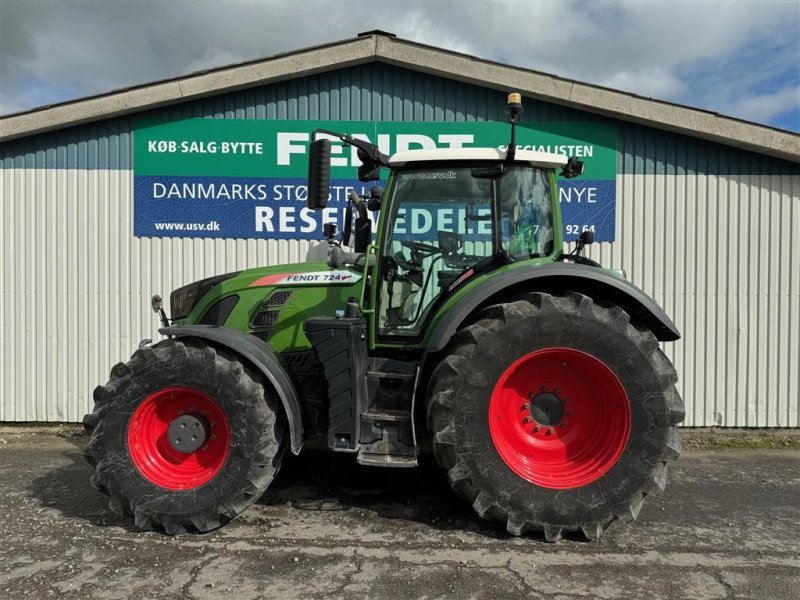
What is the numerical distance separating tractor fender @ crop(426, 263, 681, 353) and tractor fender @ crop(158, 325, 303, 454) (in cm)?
92

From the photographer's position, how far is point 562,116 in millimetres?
6059

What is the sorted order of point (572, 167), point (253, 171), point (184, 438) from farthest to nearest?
point (253, 171) < point (572, 167) < point (184, 438)

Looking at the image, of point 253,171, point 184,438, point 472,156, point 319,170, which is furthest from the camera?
point 253,171

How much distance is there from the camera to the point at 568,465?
11.2ft

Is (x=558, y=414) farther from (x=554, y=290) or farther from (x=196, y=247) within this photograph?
(x=196, y=247)

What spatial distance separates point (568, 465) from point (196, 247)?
4513 mm

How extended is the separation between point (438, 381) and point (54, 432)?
16.0 feet

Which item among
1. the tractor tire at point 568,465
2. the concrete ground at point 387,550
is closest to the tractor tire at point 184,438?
the concrete ground at point 387,550

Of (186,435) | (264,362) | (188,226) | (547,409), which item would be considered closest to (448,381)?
(547,409)

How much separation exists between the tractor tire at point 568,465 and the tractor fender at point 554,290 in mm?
110

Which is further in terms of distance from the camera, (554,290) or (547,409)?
(554,290)

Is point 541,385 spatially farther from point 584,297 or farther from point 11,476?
point 11,476

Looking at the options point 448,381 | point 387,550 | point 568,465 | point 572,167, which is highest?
point 572,167

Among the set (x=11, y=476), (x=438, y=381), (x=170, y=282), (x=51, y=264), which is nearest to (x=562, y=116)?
(x=438, y=381)
